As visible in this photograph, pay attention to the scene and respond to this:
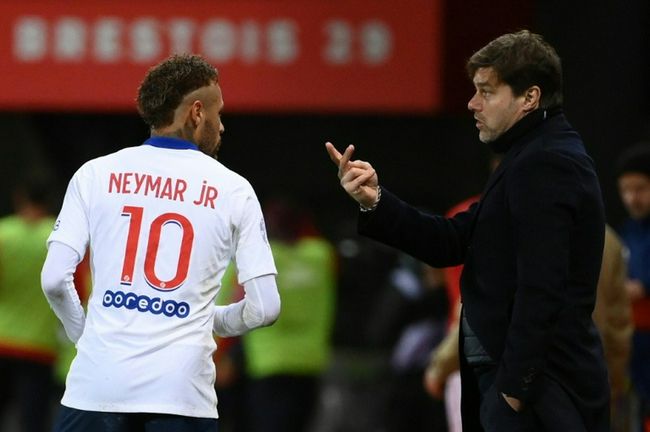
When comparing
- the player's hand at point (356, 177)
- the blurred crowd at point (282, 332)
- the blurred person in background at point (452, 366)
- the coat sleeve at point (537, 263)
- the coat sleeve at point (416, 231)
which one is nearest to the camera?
the coat sleeve at point (537, 263)

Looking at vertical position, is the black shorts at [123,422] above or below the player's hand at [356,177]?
below

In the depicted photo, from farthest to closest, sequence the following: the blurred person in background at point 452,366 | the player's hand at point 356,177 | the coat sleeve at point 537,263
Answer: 1. the blurred person in background at point 452,366
2. the player's hand at point 356,177
3. the coat sleeve at point 537,263

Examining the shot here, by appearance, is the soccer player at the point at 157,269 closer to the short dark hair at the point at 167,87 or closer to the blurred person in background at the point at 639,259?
the short dark hair at the point at 167,87

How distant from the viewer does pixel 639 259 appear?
783 cm

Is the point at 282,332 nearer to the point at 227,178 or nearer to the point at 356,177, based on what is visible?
the point at 356,177

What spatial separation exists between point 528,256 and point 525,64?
0.61 meters

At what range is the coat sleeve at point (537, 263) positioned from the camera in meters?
4.46

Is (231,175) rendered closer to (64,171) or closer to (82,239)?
(82,239)

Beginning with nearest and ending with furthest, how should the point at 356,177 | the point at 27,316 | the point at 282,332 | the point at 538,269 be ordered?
the point at 538,269 → the point at 356,177 → the point at 282,332 → the point at 27,316

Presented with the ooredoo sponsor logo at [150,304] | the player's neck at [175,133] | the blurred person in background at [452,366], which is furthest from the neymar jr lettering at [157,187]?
the blurred person in background at [452,366]

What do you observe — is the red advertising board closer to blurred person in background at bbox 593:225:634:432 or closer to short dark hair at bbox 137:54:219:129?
blurred person in background at bbox 593:225:634:432

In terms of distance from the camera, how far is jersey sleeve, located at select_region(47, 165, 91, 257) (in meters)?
4.62

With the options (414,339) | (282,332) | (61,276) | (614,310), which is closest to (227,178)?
(61,276)

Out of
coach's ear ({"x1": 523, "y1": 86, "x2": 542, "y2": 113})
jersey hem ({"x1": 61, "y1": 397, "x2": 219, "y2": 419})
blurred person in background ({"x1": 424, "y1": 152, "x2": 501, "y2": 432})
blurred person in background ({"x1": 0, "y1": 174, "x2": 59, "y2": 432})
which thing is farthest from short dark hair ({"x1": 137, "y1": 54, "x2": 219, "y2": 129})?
blurred person in background ({"x1": 0, "y1": 174, "x2": 59, "y2": 432})
